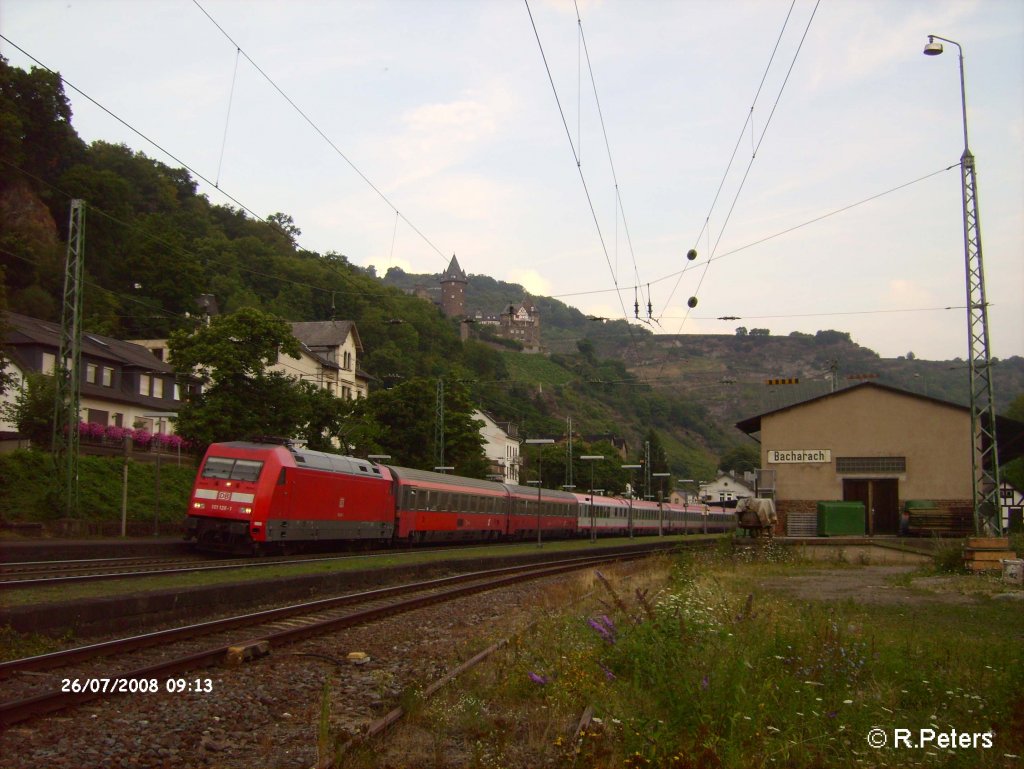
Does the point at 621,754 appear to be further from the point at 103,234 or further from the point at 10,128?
the point at 103,234

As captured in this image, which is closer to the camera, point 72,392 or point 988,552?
point 988,552

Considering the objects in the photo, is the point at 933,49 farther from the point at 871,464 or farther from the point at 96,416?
the point at 96,416

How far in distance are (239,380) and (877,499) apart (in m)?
27.7

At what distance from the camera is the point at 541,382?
188 metres

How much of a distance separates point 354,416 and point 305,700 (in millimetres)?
45648

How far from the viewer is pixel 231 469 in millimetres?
25219

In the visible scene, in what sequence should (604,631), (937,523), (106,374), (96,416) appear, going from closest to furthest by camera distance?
(604,631)
(937,523)
(96,416)
(106,374)

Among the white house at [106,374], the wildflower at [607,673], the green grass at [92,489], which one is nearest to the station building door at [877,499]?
the green grass at [92,489]

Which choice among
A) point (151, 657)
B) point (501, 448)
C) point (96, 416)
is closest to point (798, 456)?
point (151, 657)

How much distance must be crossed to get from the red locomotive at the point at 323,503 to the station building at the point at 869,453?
1345 cm

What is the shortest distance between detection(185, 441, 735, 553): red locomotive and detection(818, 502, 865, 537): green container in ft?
50.9

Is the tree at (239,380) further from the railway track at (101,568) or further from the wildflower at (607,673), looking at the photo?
the wildflower at (607,673)

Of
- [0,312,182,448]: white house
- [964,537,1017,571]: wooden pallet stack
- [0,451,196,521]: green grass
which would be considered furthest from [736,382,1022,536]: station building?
[0,312,182,448]: white house

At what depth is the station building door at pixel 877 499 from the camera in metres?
41.8
